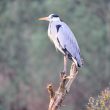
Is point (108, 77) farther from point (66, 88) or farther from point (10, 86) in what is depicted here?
point (66, 88)

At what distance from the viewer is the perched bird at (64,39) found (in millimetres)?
11305

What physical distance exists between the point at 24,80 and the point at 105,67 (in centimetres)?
283

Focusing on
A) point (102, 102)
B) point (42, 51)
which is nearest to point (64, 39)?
point (102, 102)

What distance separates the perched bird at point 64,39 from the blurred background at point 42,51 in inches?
498

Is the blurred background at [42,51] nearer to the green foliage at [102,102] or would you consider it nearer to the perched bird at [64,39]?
the perched bird at [64,39]

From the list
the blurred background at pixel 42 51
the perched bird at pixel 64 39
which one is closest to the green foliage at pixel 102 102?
the perched bird at pixel 64 39

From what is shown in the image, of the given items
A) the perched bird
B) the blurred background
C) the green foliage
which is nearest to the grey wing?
the perched bird

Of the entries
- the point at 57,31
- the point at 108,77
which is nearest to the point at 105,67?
the point at 108,77

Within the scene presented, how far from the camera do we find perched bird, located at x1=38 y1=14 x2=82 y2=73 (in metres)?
11.3

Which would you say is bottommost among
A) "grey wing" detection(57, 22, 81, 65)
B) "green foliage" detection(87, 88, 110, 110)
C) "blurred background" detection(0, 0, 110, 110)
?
"blurred background" detection(0, 0, 110, 110)

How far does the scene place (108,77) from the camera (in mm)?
26203

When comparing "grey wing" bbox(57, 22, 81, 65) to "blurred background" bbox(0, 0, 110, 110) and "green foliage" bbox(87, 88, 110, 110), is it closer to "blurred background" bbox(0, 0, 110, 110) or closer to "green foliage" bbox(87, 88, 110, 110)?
"green foliage" bbox(87, 88, 110, 110)

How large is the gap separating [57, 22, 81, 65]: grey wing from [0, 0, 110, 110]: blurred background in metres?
12.8

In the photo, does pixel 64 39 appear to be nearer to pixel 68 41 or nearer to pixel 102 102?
pixel 68 41
